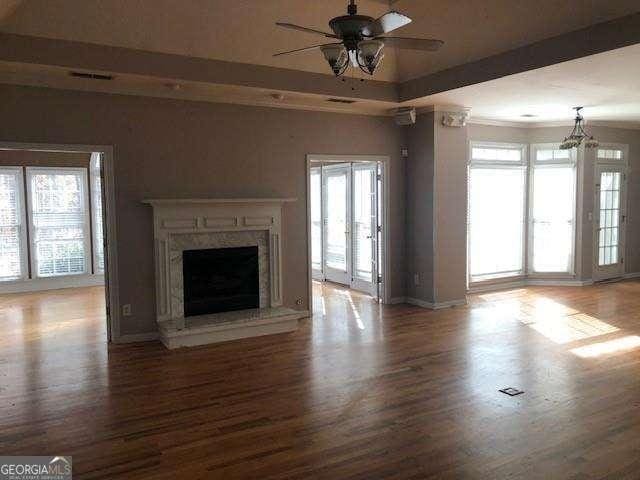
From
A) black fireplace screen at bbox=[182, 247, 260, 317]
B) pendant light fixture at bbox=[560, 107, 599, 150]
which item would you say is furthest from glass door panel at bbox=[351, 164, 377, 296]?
pendant light fixture at bbox=[560, 107, 599, 150]

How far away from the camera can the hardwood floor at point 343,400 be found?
304 cm

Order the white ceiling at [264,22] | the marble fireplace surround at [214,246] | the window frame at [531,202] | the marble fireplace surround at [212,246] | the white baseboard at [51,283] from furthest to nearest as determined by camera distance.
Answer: the white baseboard at [51,283]
the window frame at [531,202]
the marble fireplace surround at [212,246]
the marble fireplace surround at [214,246]
the white ceiling at [264,22]

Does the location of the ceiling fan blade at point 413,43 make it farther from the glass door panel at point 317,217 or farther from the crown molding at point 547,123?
the glass door panel at point 317,217

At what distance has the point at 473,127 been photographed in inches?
312

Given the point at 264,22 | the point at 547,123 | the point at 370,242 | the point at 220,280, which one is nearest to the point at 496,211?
the point at 547,123

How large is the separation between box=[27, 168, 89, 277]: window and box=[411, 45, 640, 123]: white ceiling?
6316 mm

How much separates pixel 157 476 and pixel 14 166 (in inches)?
300

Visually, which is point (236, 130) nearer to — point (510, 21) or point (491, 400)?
point (510, 21)

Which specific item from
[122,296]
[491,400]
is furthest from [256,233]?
[491,400]

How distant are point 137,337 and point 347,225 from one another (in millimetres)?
4017

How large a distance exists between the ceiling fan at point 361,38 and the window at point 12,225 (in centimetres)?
748

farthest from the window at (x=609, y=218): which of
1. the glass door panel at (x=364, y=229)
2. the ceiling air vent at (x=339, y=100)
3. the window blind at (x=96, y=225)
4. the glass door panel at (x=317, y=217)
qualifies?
the window blind at (x=96, y=225)

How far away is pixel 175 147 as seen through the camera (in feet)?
18.7

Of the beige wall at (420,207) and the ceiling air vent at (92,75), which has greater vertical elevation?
the ceiling air vent at (92,75)
